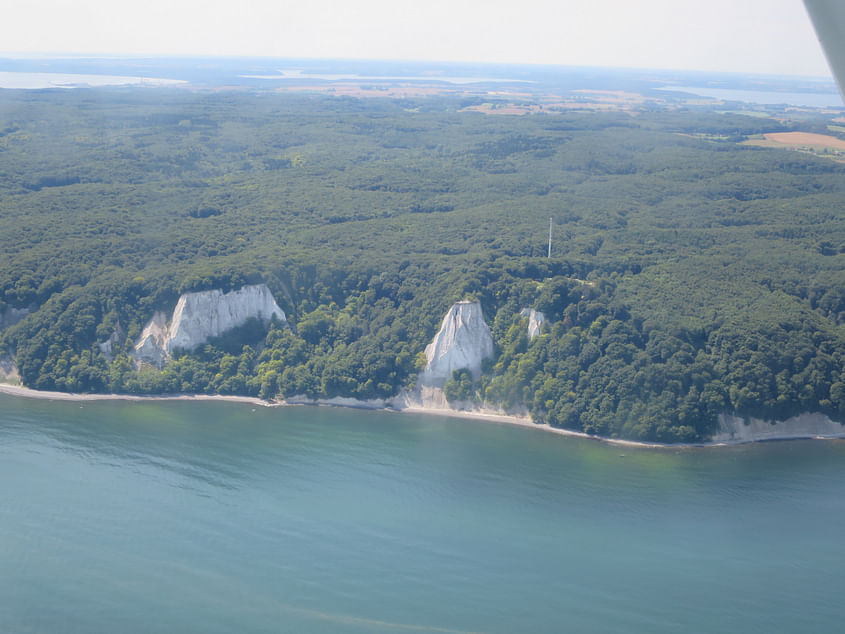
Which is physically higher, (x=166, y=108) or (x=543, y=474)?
(x=166, y=108)

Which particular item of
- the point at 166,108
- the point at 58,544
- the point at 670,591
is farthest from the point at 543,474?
the point at 166,108

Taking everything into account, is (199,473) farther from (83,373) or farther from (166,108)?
(166,108)

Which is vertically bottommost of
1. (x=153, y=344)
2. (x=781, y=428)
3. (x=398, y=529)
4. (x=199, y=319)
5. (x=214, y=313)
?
(x=398, y=529)

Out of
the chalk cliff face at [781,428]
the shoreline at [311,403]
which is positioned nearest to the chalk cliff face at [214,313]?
the shoreline at [311,403]

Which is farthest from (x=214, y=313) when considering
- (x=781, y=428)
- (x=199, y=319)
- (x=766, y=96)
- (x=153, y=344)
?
(x=766, y=96)

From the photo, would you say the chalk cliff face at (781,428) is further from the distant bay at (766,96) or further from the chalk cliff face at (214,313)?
the distant bay at (766,96)

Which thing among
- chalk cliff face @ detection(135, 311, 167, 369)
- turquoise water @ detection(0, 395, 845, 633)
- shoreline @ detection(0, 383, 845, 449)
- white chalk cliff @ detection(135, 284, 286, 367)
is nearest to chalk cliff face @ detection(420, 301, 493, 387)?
shoreline @ detection(0, 383, 845, 449)

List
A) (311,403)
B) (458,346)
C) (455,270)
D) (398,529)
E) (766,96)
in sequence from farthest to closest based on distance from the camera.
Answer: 1. (766,96)
2. (455,270)
3. (311,403)
4. (458,346)
5. (398,529)

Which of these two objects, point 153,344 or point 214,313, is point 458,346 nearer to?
point 214,313
